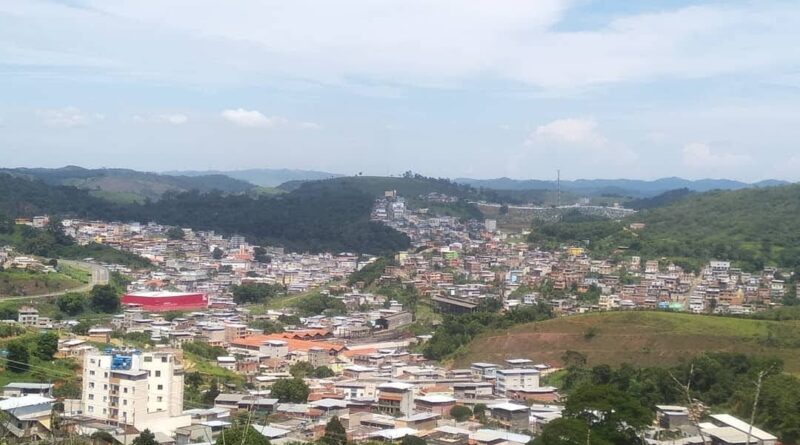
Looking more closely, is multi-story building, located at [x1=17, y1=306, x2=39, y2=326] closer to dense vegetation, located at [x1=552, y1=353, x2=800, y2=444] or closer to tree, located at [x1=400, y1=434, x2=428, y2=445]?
dense vegetation, located at [x1=552, y1=353, x2=800, y2=444]

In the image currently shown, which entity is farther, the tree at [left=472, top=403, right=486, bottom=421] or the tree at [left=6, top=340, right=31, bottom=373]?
the tree at [left=472, top=403, right=486, bottom=421]

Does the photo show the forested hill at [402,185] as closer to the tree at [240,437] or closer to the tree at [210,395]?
the tree at [210,395]

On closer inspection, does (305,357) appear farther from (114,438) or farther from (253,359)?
(114,438)

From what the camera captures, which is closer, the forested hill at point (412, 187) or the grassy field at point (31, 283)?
the grassy field at point (31, 283)

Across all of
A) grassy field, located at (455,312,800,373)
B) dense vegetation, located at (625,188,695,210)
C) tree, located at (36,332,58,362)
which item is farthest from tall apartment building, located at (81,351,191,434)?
dense vegetation, located at (625,188,695,210)

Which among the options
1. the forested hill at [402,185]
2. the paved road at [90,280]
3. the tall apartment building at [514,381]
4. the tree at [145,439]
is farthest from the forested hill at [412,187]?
the tree at [145,439]

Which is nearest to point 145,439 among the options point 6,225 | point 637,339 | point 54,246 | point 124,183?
point 637,339

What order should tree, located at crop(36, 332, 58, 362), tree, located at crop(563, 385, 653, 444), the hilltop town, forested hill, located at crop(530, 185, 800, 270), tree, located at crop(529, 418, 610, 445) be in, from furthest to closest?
forested hill, located at crop(530, 185, 800, 270)
tree, located at crop(36, 332, 58, 362)
the hilltop town
tree, located at crop(563, 385, 653, 444)
tree, located at crop(529, 418, 610, 445)
